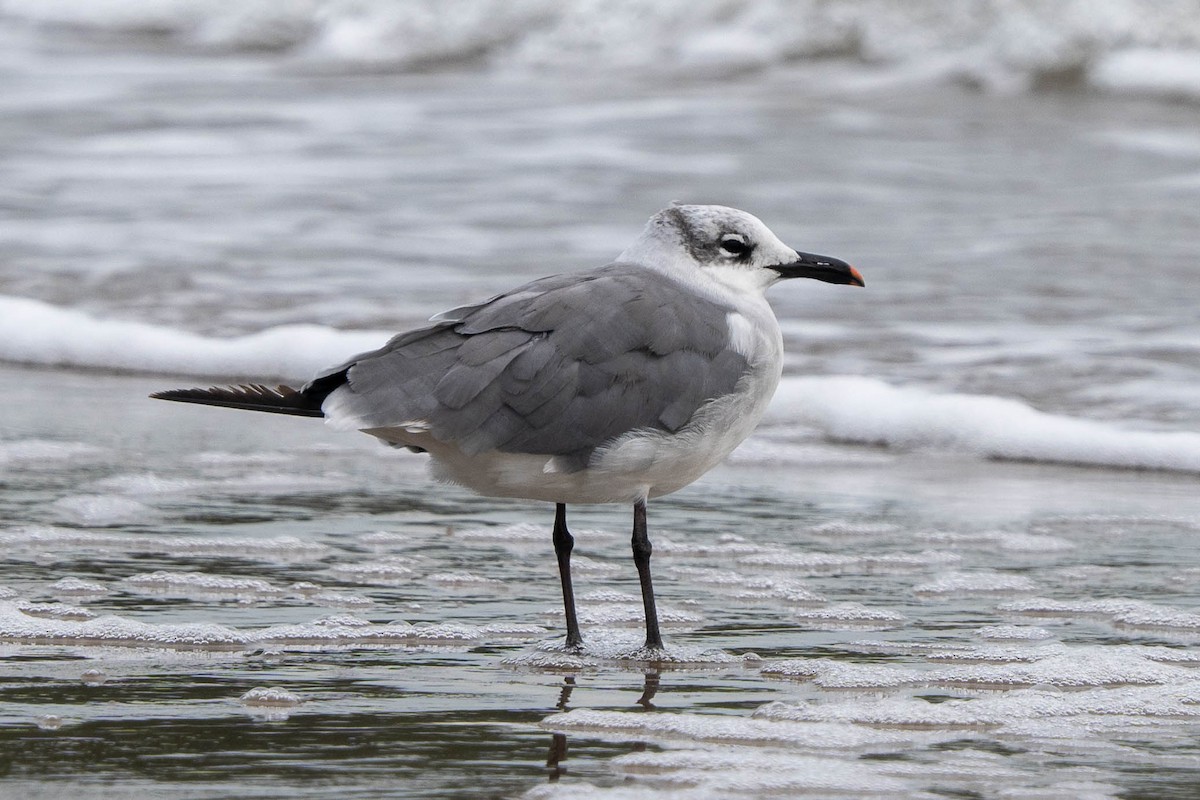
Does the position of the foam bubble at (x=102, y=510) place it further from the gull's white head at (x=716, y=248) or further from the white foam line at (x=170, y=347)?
the white foam line at (x=170, y=347)

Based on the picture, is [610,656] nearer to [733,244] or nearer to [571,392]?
[571,392]

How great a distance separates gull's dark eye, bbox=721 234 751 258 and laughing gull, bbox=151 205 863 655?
0.15m

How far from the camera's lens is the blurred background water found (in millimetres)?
3113

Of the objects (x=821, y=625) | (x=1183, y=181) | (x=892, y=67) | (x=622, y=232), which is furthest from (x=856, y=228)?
(x=821, y=625)

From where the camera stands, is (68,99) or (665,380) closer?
(665,380)

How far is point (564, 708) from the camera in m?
3.27

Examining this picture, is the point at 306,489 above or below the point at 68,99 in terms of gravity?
below

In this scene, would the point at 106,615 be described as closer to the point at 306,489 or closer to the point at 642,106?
the point at 306,489

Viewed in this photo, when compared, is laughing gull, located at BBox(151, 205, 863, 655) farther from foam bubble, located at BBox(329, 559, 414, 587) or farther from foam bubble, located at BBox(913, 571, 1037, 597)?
foam bubble, located at BBox(913, 571, 1037, 597)

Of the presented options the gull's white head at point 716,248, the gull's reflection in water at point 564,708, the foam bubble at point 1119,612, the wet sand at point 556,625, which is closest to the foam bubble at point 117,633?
the wet sand at point 556,625

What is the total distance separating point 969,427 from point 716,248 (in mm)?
2437

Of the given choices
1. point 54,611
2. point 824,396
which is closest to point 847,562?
point 54,611

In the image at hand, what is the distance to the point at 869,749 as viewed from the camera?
3.02m

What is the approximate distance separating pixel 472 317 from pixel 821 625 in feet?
3.20
